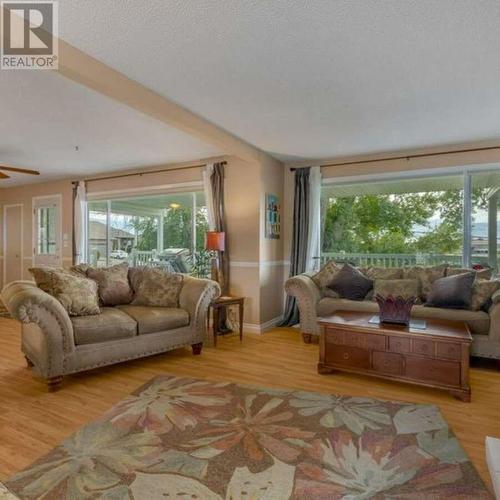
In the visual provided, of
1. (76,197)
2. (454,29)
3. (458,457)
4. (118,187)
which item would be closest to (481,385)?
(458,457)

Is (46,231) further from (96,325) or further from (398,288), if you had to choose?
(398,288)

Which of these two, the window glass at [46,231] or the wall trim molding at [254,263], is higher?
the window glass at [46,231]

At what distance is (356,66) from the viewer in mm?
2471

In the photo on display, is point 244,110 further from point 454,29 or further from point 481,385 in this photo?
point 481,385

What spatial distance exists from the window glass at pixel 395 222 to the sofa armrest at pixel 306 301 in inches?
44.6

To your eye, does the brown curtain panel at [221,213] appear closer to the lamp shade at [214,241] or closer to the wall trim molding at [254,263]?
the wall trim molding at [254,263]

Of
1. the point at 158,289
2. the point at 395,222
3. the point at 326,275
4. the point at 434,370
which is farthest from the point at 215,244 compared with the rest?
the point at 434,370

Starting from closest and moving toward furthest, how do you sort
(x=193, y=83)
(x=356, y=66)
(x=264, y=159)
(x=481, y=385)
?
(x=356, y=66) < (x=193, y=83) < (x=481, y=385) < (x=264, y=159)

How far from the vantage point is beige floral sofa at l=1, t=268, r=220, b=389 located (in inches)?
111

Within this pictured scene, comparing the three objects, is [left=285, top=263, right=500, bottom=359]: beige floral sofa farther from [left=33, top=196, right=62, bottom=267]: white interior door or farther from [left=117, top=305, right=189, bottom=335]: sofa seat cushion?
[left=33, top=196, right=62, bottom=267]: white interior door

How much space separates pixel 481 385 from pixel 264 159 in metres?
3.48

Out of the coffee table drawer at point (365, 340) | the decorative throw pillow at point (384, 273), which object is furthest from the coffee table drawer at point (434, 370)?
the decorative throw pillow at point (384, 273)

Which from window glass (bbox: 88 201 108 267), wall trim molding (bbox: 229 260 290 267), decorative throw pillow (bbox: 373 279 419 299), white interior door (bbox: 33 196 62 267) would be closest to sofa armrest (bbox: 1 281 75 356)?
wall trim molding (bbox: 229 260 290 267)

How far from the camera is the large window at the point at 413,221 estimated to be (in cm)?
441
